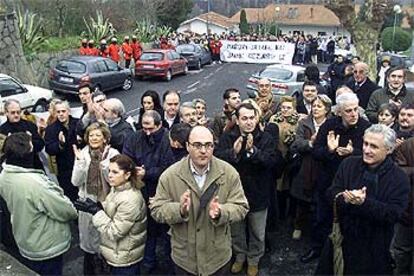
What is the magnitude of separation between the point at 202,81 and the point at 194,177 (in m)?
21.1

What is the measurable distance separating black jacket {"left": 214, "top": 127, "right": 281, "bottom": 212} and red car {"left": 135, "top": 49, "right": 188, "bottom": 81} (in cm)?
1875

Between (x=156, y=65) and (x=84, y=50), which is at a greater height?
(x=84, y=50)

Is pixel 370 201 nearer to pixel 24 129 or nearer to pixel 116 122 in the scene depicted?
pixel 116 122

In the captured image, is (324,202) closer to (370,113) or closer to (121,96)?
(370,113)

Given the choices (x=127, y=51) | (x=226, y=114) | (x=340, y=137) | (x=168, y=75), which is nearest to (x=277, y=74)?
(x=168, y=75)

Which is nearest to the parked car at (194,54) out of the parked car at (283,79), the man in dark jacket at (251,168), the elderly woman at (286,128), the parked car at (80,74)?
the parked car at (80,74)

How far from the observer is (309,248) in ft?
19.6

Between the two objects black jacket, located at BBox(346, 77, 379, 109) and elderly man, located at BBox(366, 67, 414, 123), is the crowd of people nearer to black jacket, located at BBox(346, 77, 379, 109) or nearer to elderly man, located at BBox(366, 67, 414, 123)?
elderly man, located at BBox(366, 67, 414, 123)

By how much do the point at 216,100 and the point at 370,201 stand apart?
50.1ft

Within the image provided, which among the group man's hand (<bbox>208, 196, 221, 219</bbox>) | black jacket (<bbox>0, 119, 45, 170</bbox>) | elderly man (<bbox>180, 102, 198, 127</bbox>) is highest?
elderly man (<bbox>180, 102, 198, 127</bbox>)

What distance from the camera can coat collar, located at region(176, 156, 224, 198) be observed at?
152 inches

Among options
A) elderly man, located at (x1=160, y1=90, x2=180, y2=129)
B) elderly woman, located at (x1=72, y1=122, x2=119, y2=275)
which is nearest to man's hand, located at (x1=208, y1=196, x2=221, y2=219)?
elderly woman, located at (x1=72, y1=122, x2=119, y2=275)

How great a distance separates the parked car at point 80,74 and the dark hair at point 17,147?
44.0 feet

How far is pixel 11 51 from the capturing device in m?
18.5
